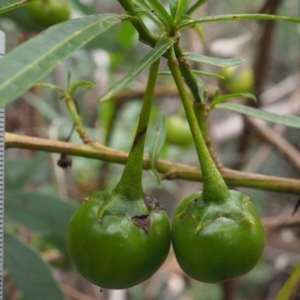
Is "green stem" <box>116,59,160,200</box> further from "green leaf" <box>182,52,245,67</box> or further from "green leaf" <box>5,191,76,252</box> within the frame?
"green leaf" <box>5,191,76,252</box>

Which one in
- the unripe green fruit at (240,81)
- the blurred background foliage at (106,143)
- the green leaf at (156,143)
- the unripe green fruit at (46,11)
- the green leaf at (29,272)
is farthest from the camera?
the unripe green fruit at (240,81)

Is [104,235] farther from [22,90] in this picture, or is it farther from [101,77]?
[101,77]

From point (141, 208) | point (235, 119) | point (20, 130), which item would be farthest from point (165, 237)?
point (235, 119)

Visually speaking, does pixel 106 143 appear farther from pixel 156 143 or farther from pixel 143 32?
pixel 143 32

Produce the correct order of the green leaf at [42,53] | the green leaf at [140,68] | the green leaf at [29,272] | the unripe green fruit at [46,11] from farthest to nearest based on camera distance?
the unripe green fruit at [46,11], the green leaf at [29,272], the green leaf at [140,68], the green leaf at [42,53]

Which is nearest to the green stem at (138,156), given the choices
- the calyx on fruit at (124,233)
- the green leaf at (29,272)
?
the calyx on fruit at (124,233)

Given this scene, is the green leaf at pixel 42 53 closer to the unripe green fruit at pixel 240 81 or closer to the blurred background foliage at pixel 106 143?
the blurred background foliage at pixel 106 143

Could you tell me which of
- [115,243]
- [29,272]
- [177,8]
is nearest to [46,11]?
[29,272]

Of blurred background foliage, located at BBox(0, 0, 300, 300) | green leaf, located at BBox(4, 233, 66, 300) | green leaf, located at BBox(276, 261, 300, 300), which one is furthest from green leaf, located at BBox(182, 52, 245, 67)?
green leaf, located at BBox(4, 233, 66, 300)
